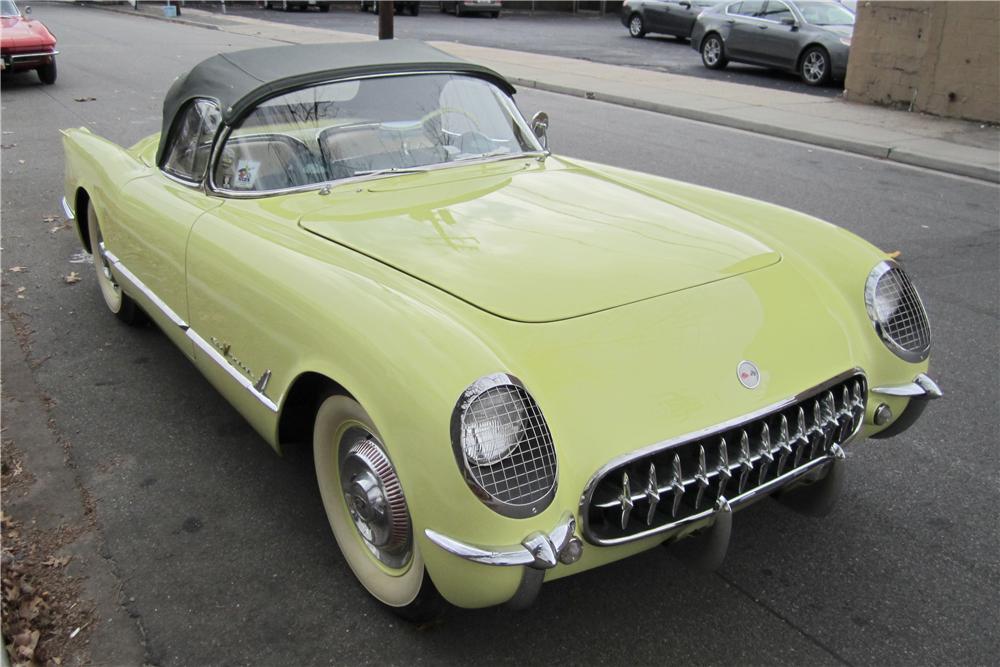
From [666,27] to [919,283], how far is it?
17.4 metres

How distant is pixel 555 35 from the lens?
23.7 meters

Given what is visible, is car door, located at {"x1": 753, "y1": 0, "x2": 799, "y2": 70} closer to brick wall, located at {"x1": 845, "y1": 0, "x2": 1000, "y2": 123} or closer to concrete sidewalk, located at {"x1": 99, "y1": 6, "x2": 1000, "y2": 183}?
concrete sidewalk, located at {"x1": 99, "y1": 6, "x2": 1000, "y2": 183}

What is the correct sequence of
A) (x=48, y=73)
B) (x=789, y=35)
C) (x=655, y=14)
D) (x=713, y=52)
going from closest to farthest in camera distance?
(x=48, y=73)
(x=789, y=35)
(x=713, y=52)
(x=655, y=14)

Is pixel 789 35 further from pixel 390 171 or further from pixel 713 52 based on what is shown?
pixel 390 171

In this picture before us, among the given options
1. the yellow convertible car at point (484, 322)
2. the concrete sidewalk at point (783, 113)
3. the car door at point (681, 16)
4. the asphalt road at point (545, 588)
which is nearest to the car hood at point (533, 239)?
the yellow convertible car at point (484, 322)

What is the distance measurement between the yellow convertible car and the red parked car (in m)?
10.8

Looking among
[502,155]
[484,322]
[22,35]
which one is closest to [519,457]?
[484,322]

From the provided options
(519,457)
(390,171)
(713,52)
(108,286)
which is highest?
(713,52)

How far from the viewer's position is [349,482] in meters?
2.55

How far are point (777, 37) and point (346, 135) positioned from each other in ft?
44.4

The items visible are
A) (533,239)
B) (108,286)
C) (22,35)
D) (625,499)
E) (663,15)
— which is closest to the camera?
(625,499)

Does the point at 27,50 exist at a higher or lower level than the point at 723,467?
higher

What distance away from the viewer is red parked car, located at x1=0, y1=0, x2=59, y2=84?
1277 cm

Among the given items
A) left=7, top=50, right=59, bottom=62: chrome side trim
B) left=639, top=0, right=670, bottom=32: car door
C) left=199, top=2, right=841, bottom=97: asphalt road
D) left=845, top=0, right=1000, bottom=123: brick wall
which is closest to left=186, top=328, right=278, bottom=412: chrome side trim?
left=845, top=0, right=1000, bottom=123: brick wall
